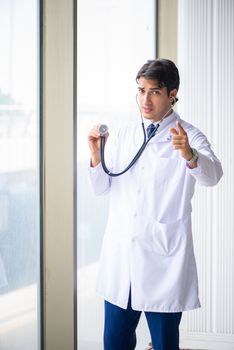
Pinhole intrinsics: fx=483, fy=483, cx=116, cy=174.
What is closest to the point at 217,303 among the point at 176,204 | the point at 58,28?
the point at 176,204

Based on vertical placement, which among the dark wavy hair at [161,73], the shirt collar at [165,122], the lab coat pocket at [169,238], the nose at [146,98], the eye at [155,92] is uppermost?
the dark wavy hair at [161,73]

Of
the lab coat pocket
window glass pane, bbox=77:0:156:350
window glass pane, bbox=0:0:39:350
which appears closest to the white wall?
window glass pane, bbox=77:0:156:350

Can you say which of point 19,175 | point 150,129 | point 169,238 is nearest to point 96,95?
point 150,129

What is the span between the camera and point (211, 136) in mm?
2617

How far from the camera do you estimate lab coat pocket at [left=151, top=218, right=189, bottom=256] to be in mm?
1571

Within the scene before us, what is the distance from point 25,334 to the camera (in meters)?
1.61

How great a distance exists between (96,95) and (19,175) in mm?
676

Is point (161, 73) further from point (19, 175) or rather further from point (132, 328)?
point (132, 328)

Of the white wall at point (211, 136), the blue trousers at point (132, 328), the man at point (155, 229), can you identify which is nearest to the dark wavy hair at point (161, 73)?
the man at point (155, 229)

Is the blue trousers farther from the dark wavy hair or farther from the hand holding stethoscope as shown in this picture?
the dark wavy hair

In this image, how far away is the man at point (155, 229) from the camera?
5.18ft

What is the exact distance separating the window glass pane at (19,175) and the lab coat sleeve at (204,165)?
0.53m

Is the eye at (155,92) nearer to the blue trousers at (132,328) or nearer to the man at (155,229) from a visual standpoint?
the man at (155,229)

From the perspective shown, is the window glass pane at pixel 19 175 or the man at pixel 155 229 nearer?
the window glass pane at pixel 19 175
